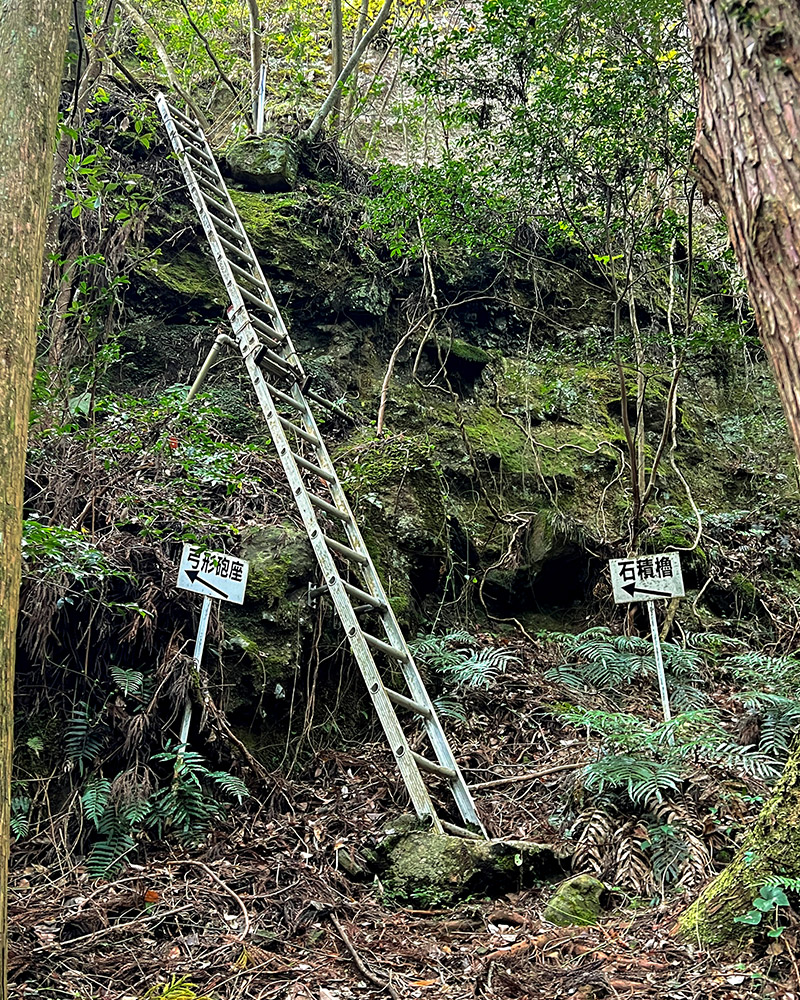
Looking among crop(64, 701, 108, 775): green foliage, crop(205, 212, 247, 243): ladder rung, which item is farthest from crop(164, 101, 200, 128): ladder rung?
crop(64, 701, 108, 775): green foliage

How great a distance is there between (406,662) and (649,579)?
2046 millimetres

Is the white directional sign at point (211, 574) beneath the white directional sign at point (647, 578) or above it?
above

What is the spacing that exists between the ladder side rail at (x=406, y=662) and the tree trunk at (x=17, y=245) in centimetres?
316

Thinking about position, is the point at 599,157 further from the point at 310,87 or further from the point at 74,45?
the point at 310,87

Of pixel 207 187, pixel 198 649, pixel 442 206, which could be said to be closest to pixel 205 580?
pixel 198 649

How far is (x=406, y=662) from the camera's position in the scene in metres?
5.58

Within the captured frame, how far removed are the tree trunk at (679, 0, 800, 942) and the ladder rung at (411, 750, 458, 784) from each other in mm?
3471

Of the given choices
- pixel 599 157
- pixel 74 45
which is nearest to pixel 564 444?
pixel 599 157

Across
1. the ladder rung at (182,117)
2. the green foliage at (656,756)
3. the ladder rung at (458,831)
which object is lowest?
the ladder rung at (458,831)

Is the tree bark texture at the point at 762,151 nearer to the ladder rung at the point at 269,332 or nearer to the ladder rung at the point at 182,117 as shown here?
the ladder rung at the point at 269,332

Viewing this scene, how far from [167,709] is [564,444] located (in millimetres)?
6135

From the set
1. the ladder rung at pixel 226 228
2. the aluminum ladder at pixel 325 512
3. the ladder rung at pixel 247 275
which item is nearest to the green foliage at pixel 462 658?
the aluminum ladder at pixel 325 512

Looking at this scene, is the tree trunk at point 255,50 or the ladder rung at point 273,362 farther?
the tree trunk at point 255,50

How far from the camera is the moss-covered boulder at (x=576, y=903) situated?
13.5ft
